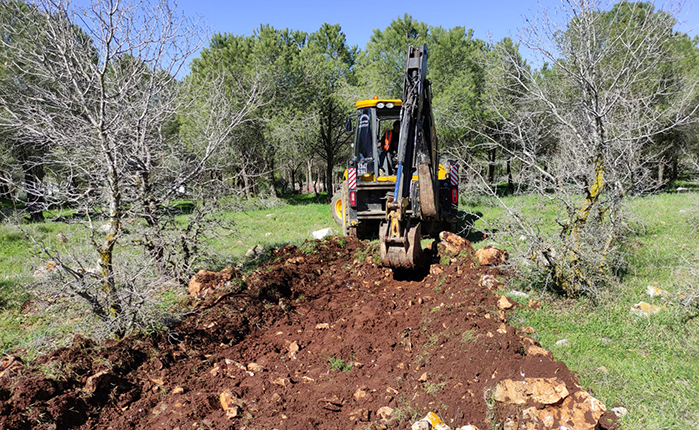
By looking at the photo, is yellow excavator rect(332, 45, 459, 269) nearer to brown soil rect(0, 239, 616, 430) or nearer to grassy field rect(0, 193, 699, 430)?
brown soil rect(0, 239, 616, 430)

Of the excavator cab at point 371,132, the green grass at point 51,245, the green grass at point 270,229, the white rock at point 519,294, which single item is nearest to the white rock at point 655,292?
the white rock at point 519,294

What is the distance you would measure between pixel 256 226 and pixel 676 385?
1057cm

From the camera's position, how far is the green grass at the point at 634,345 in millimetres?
3270

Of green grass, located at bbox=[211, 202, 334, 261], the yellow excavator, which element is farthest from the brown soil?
green grass, located at bbox=[211, 202, 334, 261]

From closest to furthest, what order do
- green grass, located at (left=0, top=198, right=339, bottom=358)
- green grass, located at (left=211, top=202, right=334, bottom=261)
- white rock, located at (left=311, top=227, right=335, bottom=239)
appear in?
green grass, located at (left=0, top=198, right=339, bottom=358), green grass, located at (left=211, top=202, right=334, bottom=261), white rock, located at (left=311, top=227, right=335, bottom=239)

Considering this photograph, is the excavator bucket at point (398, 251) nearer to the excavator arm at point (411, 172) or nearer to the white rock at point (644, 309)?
the excavator arm at point (411, 172)

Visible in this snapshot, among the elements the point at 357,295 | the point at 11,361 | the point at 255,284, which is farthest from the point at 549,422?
the point at 11,361

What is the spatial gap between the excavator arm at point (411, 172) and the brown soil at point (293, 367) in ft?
2.17

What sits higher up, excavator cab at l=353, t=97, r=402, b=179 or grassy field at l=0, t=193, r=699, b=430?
excavator cab at l=353, t=97, r=402, b=179

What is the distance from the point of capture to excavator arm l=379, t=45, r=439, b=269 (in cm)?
587

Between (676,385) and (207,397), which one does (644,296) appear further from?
(207,397)

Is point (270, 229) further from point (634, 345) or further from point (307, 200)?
point (307, 200)

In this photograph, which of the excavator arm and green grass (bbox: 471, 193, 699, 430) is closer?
green grass (bbox: 471, 193, 699, 430)

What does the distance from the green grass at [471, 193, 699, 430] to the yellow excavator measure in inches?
72.9
